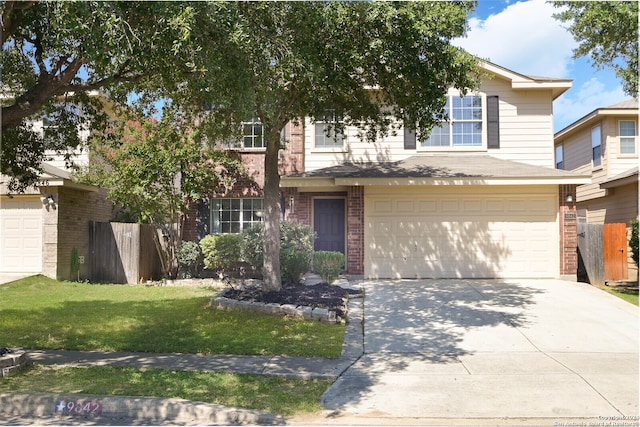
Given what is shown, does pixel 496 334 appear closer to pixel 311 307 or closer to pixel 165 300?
pixel 311 307

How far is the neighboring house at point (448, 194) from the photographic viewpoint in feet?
45.9

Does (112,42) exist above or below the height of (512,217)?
above

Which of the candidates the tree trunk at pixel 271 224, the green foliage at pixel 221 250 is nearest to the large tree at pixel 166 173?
the green foliage at pixel 221 250

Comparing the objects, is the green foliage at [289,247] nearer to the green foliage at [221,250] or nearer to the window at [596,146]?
the green foliage at [221,250]

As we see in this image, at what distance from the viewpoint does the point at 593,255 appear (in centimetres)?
1402

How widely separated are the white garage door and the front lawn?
322cm

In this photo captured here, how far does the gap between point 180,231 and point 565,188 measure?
11.7 metres

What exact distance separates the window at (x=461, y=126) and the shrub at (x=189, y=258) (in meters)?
7.77

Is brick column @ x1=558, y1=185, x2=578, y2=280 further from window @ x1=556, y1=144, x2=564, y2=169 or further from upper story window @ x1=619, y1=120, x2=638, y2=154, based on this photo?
window @ x1=556, y1=144, x2=564, y2=169

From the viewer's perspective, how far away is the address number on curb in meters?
5.35

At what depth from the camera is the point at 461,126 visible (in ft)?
51.1

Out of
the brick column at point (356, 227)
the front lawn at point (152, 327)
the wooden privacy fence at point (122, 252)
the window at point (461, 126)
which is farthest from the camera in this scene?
the window at point (461, 126)

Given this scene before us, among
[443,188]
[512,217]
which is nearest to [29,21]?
[443,188]

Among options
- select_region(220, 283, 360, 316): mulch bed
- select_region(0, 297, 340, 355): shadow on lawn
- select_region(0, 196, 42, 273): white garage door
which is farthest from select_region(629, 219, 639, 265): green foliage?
select_region(0, 196, 42, 273): white garage door
